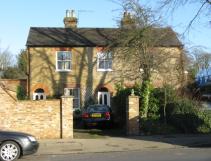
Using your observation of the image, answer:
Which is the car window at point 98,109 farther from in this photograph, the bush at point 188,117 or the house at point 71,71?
the house at point 71,71

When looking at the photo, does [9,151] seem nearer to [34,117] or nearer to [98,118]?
[34,117]

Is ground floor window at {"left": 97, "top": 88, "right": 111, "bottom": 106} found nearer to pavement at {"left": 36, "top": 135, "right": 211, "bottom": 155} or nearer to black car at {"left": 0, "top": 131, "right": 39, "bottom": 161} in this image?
pavement at {"left": 36, "top": 135, "right": 211, "bottom": 155}

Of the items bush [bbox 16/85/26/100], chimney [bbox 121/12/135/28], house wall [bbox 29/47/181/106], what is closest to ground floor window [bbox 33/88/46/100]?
house wall [bbox 29/47/181/106]

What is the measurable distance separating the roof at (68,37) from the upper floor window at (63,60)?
68cm

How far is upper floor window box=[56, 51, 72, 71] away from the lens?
3956cm

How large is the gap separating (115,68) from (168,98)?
13182mm

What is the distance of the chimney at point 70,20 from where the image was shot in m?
44.8

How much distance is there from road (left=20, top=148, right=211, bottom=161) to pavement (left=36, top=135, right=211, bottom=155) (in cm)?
97

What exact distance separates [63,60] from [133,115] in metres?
16.8

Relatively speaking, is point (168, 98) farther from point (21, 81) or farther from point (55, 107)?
point (21, 81)

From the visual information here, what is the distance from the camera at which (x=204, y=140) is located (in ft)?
68.7

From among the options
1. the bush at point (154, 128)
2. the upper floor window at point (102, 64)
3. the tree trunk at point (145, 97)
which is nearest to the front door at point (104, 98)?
the upper floor window at point (102, 64)

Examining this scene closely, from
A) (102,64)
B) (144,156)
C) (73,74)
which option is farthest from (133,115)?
(73,74)

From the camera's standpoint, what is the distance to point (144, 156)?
53.3ft
